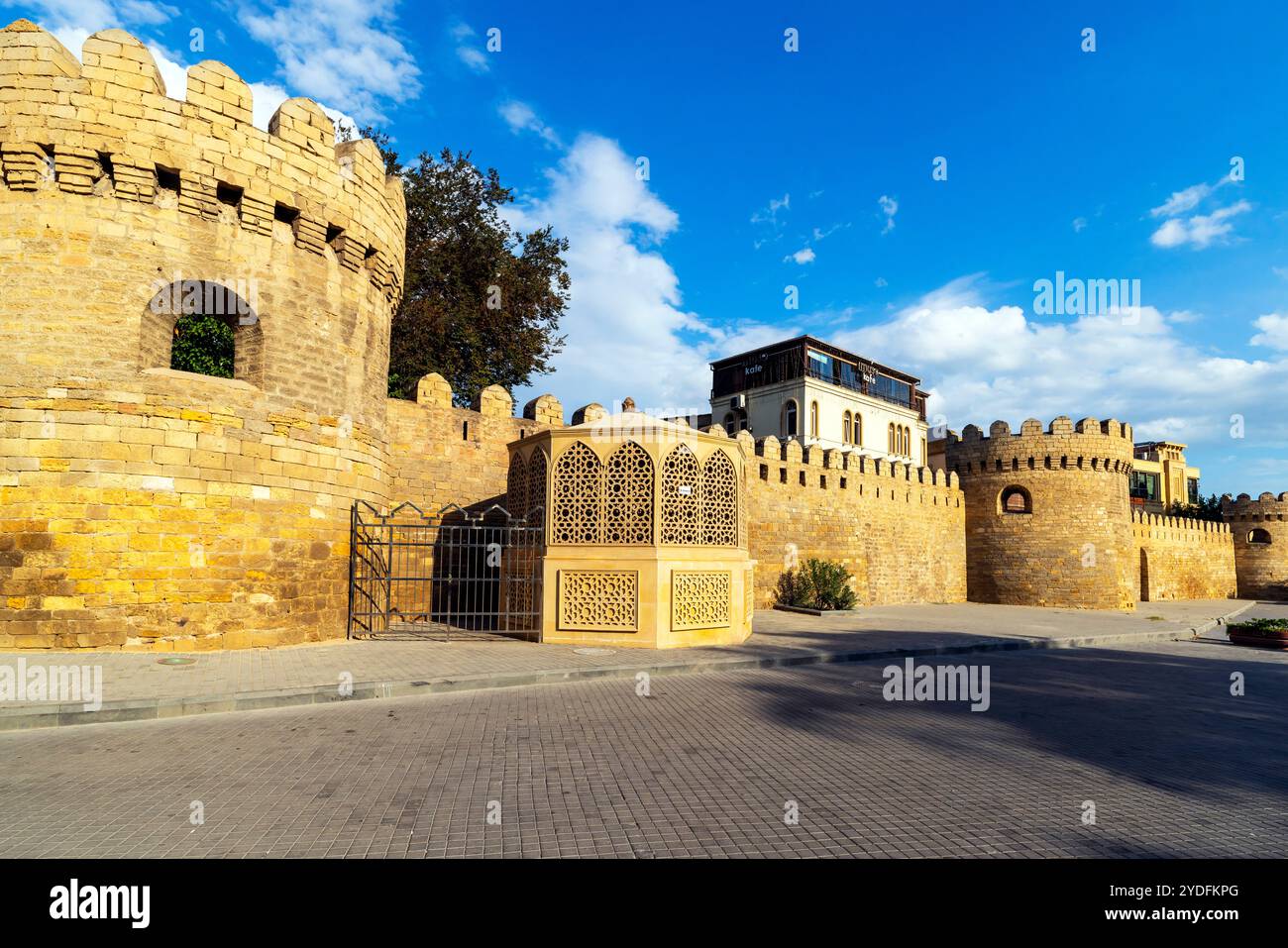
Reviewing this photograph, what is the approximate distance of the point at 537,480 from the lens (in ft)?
39.5

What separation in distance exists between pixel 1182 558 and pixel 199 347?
142 feet

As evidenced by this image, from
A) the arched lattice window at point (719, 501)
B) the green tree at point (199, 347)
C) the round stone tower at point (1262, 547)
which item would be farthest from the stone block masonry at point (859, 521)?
the round stone tower at point (1262, 547)

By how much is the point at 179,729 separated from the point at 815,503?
18.0m

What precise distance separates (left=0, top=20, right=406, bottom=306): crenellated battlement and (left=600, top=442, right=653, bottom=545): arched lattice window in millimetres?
5692

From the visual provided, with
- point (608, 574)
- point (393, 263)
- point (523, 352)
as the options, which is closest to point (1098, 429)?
point (523, 352)

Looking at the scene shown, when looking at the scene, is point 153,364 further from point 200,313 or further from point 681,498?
point 681,498

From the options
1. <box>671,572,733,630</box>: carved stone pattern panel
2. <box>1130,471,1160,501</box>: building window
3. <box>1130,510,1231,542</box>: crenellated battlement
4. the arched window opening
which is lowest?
<box>671,572,733,630</box>: carved stone pattern panel

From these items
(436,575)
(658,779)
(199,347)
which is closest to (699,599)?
(436,575)

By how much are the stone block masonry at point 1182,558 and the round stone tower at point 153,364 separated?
117 ft

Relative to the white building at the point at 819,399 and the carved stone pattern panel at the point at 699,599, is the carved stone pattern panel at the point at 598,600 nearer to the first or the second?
the carved stone pattern panel at the point at 699,599

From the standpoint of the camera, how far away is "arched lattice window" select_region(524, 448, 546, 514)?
11836mm
